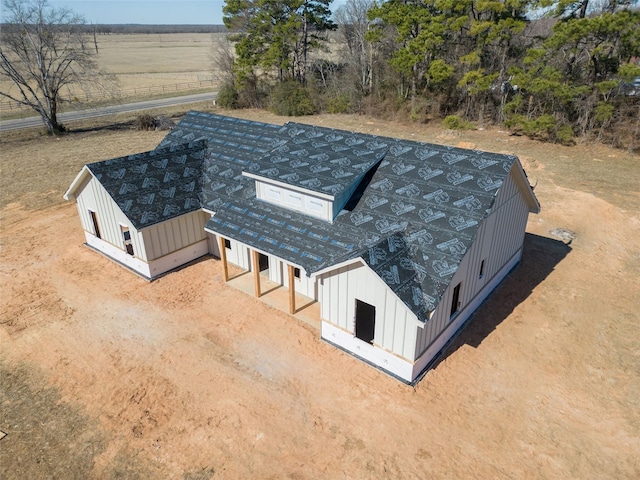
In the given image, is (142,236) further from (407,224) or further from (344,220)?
(407,224)

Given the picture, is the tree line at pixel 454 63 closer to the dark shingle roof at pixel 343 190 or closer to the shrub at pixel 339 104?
the shrub at pixel 339 104

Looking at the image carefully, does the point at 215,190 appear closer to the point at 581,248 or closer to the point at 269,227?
the point at 269,227

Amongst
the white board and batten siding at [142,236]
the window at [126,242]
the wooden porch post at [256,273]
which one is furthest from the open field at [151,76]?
the wooden porch post at [256,273]

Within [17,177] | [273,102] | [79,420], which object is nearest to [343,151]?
[79,420]

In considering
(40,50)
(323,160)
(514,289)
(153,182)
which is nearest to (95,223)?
Answer: (153,182)

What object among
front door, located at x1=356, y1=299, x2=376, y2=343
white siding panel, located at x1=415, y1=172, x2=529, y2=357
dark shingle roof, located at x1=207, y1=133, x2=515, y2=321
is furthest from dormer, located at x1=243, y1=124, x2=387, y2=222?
white siding panel, located at x1=415, y1=172, x2=529, y2=357

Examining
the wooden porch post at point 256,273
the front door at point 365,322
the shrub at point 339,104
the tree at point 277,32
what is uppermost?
the tree at point 277,32
